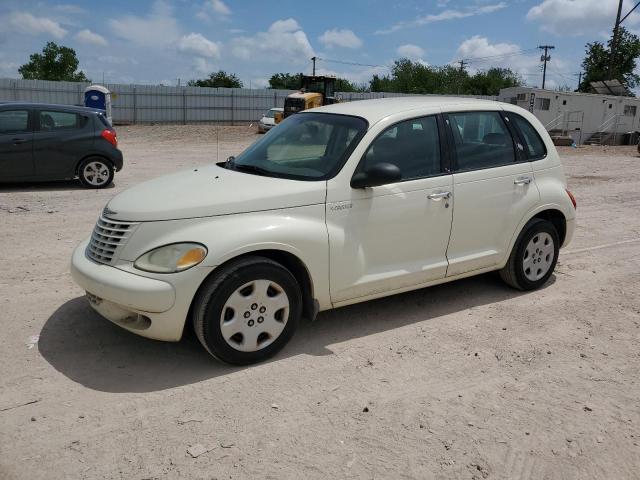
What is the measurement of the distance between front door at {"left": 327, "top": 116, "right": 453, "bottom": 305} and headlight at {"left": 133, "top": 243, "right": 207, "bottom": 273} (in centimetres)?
99

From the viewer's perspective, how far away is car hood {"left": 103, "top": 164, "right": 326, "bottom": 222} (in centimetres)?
395

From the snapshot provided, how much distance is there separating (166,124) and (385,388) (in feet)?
116

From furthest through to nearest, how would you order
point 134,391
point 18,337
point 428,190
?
point 428,190
point 18,337
point 134,391

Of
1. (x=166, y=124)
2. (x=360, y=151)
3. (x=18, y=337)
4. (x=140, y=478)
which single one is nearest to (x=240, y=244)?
(x=360, y=151)

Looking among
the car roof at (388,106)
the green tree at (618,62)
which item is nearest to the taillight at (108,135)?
the car roof at (388,106)

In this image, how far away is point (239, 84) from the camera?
73125 mm

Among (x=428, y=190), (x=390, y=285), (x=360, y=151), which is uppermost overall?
(x=360, y=151)

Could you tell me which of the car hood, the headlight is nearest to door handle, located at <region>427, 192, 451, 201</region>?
the car hood

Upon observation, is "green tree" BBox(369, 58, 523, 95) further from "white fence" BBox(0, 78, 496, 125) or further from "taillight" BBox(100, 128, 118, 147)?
"taillight" BBox(100, 128, 118, 147)

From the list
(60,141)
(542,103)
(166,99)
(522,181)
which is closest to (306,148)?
(522,181)

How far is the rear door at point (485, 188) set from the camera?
16.3ft

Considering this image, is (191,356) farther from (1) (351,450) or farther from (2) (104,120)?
(2) (104,120)

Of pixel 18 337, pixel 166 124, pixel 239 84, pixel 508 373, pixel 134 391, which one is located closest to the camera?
pixel 134 391

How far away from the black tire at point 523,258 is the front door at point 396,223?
0.94 metres
